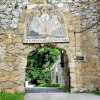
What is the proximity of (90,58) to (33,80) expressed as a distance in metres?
12.5

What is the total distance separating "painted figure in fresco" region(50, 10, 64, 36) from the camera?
958cm

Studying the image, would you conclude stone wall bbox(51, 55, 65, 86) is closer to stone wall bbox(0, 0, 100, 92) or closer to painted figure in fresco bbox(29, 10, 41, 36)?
stone wall bbox(0, 0, 100, 92)

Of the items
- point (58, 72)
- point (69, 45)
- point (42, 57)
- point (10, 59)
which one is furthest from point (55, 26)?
point (42, 57)

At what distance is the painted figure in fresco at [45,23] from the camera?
31.5 ft

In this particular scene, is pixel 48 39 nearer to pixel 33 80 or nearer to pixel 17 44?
pixel 17 44

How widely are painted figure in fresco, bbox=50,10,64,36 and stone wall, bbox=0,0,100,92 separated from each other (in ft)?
0.92

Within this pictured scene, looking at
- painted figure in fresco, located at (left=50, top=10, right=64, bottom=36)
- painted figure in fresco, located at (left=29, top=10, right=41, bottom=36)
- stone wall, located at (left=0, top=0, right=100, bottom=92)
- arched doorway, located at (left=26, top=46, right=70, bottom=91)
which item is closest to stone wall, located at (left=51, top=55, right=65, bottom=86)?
arched doorway, located at (left=26, top=46, right=70, bottom=91)

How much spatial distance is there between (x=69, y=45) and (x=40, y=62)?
11.9m

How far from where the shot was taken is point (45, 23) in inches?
381

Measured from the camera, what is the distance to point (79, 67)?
30.8 ft

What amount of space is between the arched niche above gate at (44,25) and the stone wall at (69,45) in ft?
0.57

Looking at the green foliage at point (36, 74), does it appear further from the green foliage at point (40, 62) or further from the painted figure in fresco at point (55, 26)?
the painted figure in fresco at point (55, 26)

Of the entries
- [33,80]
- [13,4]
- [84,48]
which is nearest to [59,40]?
[84,48]

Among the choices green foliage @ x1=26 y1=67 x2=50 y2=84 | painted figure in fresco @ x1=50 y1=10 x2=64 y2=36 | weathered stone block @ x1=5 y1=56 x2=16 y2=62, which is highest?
painted figure in fresco @ x1=50 y1=10 x2=64 y2=36
